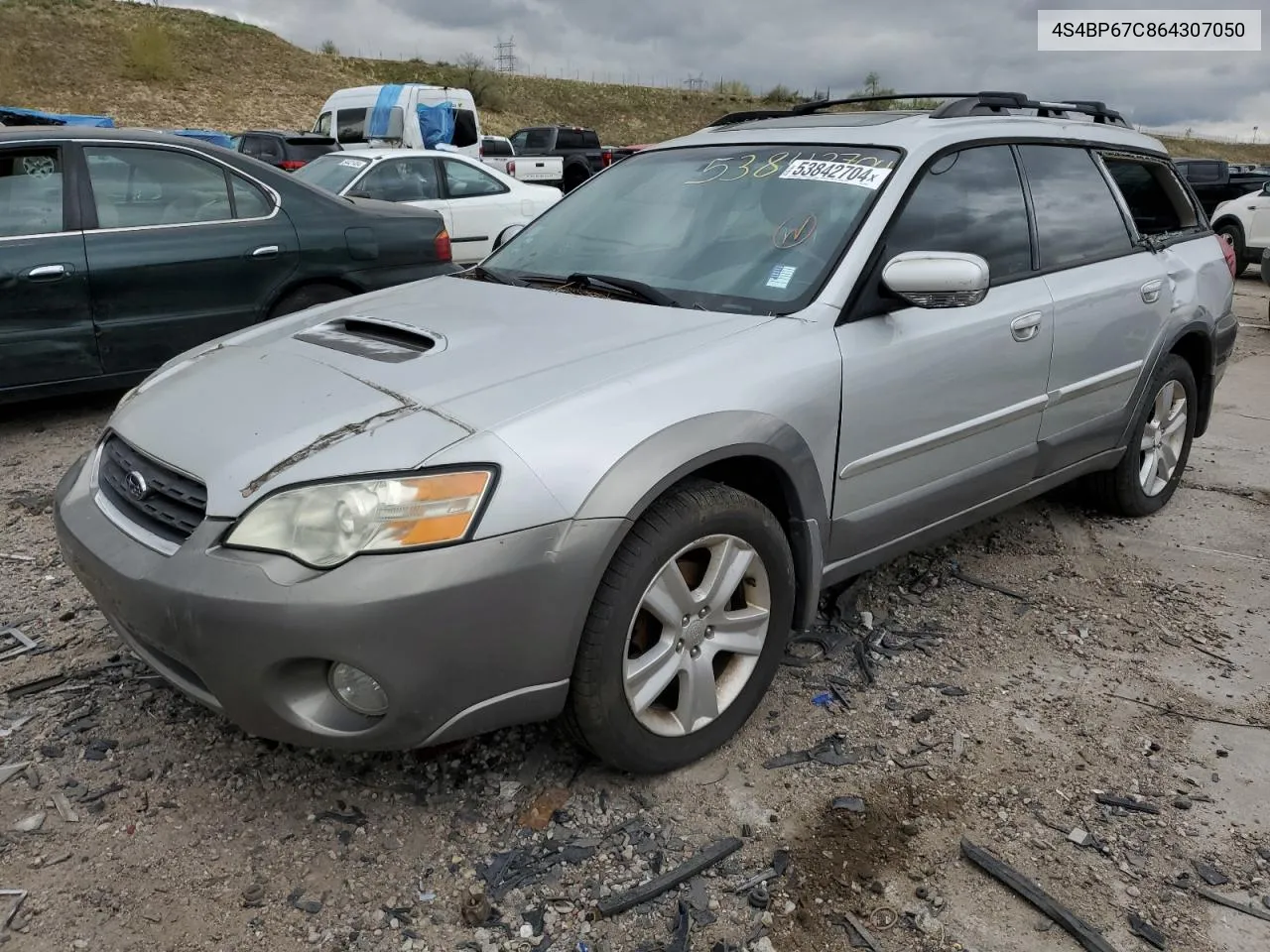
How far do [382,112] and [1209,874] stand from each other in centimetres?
1711

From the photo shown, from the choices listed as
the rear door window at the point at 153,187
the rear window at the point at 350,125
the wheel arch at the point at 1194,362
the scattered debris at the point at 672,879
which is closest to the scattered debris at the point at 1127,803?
the scattered debris at the point at 672,879

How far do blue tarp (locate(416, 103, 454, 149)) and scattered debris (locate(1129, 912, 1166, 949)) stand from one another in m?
16.3

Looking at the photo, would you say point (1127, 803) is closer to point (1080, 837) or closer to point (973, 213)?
point (1080, 837)

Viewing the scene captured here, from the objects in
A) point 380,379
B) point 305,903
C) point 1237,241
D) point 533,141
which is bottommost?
point 1237,241

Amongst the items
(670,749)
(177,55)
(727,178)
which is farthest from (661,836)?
(177,55)

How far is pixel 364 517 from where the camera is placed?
1.95 meters

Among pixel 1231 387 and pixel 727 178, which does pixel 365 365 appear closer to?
pixel 727 178

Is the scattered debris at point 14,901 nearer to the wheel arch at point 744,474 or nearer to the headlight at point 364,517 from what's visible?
the headlight at point 364,517

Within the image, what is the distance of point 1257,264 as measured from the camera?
1445 centimetres

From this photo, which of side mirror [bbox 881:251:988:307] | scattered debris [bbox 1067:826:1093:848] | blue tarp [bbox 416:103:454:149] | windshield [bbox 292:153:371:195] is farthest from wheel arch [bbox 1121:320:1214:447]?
blue tarp [bbox 416:103:454:149]

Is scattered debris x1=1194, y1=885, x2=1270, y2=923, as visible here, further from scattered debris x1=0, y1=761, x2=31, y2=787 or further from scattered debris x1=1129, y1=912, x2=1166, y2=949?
scattered debris x1=0, y1=761, x2=31, y2=787

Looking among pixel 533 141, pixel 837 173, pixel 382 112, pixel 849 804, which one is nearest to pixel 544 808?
pixel 849 804

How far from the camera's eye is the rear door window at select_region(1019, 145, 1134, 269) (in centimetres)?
347

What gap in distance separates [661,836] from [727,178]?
2.03m
